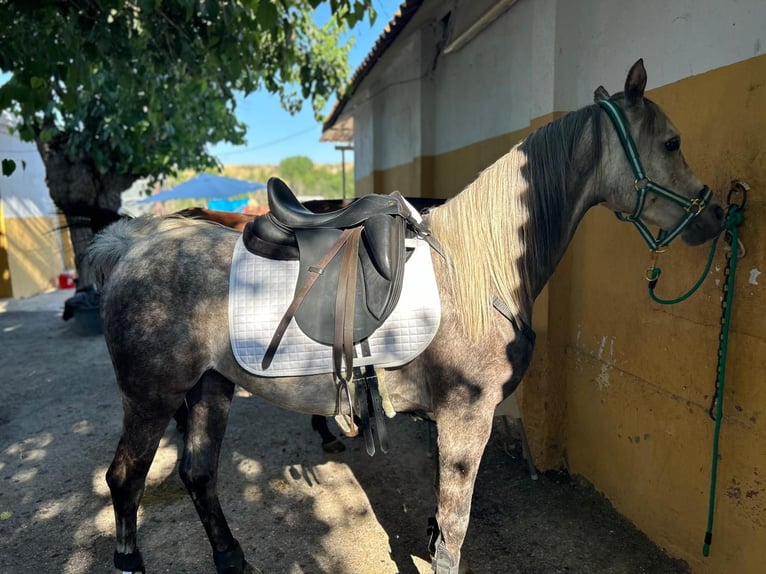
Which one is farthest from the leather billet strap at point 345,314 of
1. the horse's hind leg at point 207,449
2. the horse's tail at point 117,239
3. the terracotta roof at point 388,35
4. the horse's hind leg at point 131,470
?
the terracotta roof at point 388,35

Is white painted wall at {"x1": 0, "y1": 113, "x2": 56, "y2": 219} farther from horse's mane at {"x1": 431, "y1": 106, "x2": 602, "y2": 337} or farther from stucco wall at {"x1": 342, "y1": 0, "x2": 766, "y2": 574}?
horse's mane at {"x1": 431, "y1": 106, "x2": 602, "y2": 337}

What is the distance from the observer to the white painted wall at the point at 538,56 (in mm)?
2053

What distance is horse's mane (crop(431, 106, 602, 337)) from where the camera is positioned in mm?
1834

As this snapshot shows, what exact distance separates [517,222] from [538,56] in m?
1.69

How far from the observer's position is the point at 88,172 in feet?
23.8

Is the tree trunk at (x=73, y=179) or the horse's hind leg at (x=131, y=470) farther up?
the tree trunk at (x=73, y=179)

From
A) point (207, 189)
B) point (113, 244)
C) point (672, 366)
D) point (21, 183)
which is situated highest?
point (207, 189)

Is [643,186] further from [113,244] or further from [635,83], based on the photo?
[113,244]

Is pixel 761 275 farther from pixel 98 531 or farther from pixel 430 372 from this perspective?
pixel 98 531

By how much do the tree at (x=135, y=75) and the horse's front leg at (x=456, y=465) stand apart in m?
2.07

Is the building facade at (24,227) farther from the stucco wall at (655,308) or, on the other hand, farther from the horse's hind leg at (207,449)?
the stucco wall at (655,308)

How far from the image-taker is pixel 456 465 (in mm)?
1920

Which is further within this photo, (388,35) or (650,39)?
(388,35)

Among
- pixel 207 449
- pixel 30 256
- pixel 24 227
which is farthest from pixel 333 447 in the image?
pixel 30 256
